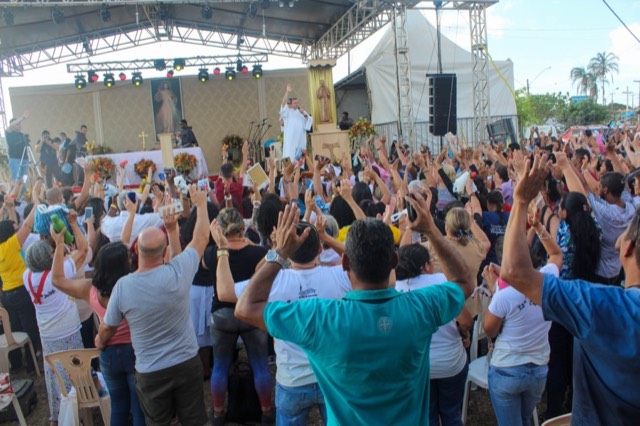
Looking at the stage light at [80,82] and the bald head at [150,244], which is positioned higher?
the stage light at [80,82]

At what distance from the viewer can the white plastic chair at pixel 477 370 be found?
10.9 feet

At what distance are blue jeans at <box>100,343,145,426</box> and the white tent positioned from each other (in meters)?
14.7

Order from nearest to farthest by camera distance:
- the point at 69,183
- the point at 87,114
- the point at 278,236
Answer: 1. the point at 278,236
2. the point at 69,183
3. the point at 87,114

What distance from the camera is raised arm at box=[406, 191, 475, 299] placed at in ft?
6.01

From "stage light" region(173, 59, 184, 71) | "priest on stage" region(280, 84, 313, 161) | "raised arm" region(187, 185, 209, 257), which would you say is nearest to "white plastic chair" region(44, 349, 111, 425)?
"raised arm" region(187, 185, 209, 257)

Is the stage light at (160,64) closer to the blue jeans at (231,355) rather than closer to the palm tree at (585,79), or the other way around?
the blue jeans at (231,355)

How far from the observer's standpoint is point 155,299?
2.68 m

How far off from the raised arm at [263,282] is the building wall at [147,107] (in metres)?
17.9

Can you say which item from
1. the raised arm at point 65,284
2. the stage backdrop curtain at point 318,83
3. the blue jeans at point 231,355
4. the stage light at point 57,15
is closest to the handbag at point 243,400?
the blue jeans at point 231,355

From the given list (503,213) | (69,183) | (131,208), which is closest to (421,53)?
(69,183)

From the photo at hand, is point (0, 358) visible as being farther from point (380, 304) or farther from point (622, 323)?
point (622, 323)

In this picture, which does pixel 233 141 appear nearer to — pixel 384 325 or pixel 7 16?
pixel 7 16

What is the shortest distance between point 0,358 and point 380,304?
4.11m

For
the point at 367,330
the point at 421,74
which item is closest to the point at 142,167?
the point at 421,74
